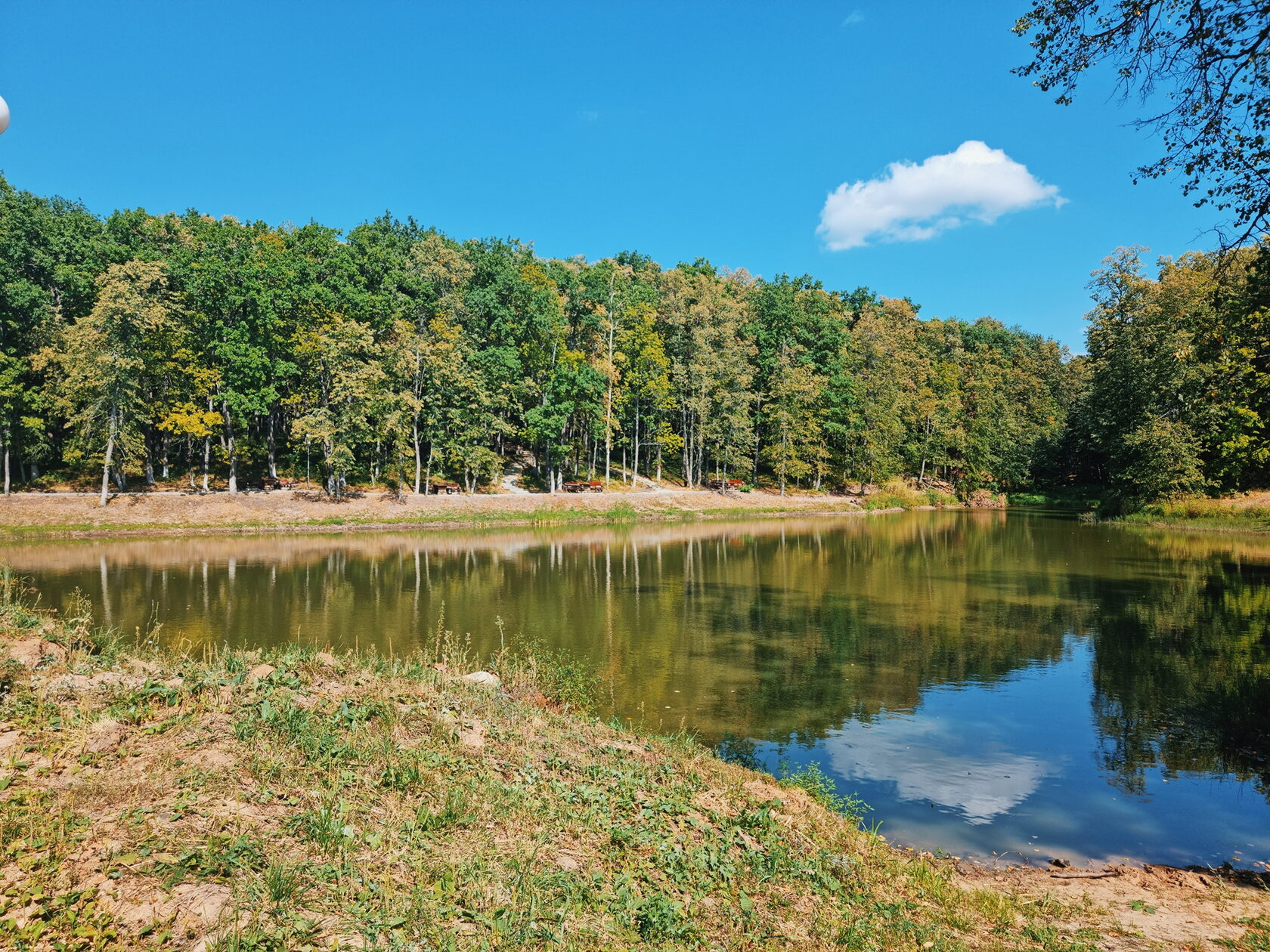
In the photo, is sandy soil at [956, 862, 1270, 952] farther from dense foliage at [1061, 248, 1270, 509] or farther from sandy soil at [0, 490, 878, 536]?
sandy soil at [0, 490, 878, 536]

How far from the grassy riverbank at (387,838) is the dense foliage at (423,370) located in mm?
40365

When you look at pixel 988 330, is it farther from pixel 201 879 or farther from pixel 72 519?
pixel 201 879

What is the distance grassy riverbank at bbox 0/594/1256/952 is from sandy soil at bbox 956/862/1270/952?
150mm

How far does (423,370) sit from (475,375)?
12.9ft

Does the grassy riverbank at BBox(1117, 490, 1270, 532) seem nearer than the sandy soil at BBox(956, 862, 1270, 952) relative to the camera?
No

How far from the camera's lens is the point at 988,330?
118750mm

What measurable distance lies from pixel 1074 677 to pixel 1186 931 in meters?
10.7

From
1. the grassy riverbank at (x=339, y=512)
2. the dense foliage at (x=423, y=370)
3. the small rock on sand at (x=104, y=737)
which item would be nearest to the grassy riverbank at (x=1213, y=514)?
the grassy riverbank at (x=339, y=512)

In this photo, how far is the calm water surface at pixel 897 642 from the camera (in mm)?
10078

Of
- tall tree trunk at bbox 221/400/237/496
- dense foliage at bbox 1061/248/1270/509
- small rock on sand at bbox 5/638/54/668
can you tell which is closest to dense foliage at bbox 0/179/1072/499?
tall tree trunk at bbox 221/400/237/496

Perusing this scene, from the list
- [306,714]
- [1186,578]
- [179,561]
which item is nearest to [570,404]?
[179,561]

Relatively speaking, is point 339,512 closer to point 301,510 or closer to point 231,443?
point 301,510

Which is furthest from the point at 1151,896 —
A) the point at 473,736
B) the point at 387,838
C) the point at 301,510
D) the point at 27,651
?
the point at 301,510

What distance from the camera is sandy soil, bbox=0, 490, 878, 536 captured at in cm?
3691
